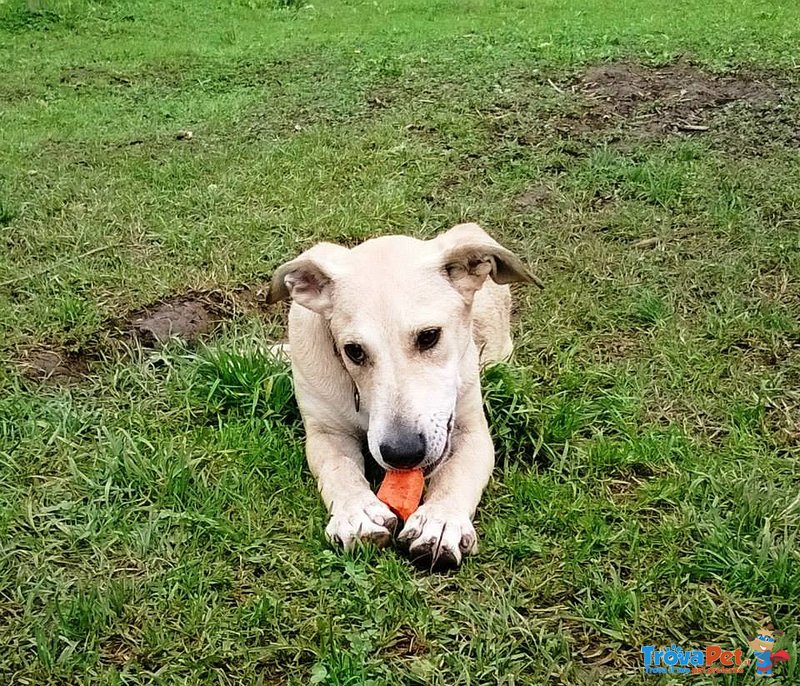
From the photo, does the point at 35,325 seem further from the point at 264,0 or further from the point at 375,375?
the point at 264,0

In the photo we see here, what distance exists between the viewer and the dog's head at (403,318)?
9.87 feet

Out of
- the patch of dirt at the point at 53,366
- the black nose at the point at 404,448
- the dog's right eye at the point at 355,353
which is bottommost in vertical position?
the patch of dirt at the point at 53,366

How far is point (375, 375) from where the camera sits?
10.3 ft

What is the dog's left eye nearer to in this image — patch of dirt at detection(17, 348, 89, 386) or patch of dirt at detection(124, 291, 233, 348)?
patch of dirt at detection(124, 291, 233, 348)

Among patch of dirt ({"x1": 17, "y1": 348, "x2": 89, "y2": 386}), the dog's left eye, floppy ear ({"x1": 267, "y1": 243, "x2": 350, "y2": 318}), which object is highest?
floppy ear ({"x1": 267, "y1": 243, "x2": 350, "y2": 318})

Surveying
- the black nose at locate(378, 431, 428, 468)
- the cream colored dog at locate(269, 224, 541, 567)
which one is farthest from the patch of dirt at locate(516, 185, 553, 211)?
the black nose at locate(378, 431, 428, 468)

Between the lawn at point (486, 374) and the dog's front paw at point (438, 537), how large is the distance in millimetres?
74

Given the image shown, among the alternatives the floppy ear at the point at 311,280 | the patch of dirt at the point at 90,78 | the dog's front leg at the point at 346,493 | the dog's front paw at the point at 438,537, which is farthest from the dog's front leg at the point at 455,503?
the patch of dirt at the point at 90,78

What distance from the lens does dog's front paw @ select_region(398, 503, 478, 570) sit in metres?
2.93

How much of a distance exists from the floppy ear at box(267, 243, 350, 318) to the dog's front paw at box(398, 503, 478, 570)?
0.93 metres

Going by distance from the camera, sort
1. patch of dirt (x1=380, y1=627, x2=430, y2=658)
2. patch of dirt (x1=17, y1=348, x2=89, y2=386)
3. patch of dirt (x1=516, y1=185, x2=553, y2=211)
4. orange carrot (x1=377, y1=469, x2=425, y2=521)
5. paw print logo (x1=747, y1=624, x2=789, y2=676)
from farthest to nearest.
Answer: patch of dirt (x1=516, y1=185, x2=553, y2=211) < patch of dirt (x1=17, y1=348, x2=89, y2=386) < orange carrot (x1=377, y1=469, x2=425, y2=521) < patch of dirt (x1=380, y1=627, x2=430, y2=658) < paw print logo (x1=747, y1=624, x2=789, y2=676)

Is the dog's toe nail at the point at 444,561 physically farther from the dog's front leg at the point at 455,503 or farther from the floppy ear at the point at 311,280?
the floppy ear at the point at 311,280

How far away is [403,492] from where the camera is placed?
125 inches

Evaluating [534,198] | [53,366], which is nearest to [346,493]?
[53,366]
